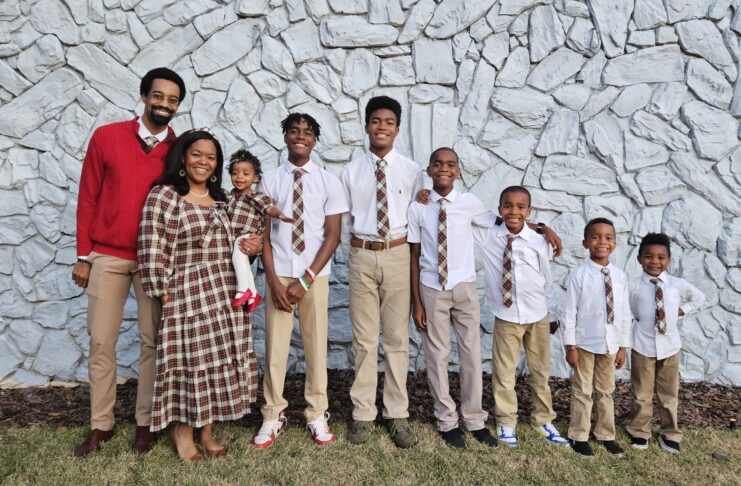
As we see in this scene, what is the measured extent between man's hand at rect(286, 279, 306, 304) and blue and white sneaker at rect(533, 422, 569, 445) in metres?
1.76

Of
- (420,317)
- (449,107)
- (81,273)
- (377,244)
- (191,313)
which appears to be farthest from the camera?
(449,107)

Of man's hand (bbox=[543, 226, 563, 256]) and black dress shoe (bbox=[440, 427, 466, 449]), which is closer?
black dress shoe (bbox=[440, 427, 466, 449])

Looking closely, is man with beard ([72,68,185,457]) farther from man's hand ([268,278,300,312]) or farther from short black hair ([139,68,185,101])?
man's hand ([268,278,300,312])

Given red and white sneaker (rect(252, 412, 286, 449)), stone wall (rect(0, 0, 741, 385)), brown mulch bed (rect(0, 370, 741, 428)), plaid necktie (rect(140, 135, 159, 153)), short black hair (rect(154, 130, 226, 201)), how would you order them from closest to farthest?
1. short black hair (rect(154, 130, 226, 201))
2. plaid necktie (rect(140, 135, 159, 153))
3. red and white sneaker (rect(252, 412, 286, 449))
4. brown mulch bed (rect(0, 370, 741, 428))
5. stone wall (rect(0, 0, 741, 385))

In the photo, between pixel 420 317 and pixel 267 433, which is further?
pixel 420 317

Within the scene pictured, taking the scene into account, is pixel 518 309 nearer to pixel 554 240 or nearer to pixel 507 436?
pixel 554 240

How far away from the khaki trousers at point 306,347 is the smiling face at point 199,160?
2.51 ft

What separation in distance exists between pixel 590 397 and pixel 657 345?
1.72 ft

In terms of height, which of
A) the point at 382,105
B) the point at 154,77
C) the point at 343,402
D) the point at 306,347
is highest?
the point at 154,77

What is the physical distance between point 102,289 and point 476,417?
7.74 feet

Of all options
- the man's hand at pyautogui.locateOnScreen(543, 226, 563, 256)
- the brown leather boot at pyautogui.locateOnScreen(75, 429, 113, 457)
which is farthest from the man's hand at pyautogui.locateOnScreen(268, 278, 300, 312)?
the man's hand at pyautogui.locateOnScreen(543, 226, 563, 256)

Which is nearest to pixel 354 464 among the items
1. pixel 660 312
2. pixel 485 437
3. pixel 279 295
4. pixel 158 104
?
pixel 485 437

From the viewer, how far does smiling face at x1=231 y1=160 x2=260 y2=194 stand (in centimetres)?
308

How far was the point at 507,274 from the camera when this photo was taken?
10.4 feet
